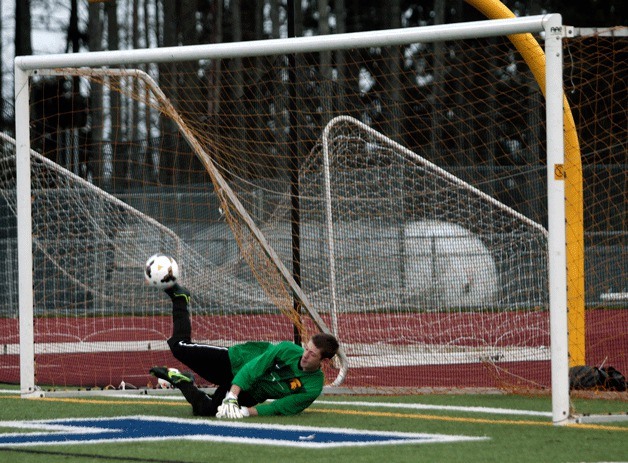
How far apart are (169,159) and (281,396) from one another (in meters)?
6.90

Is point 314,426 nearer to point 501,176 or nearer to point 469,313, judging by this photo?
point 469,313

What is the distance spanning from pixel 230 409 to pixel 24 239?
10.5 ft

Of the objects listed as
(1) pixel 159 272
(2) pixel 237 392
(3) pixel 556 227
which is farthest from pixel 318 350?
(3) pixel 556 227

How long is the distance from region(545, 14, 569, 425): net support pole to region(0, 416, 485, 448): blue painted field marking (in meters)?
1.05

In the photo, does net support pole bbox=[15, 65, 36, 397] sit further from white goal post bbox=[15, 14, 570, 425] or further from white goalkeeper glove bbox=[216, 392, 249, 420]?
white goalkeeper glove bbox=[216, 392, 249, 420]

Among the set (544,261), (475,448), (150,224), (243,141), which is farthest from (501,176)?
(475,448)

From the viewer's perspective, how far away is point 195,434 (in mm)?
8328

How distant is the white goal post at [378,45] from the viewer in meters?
8.91

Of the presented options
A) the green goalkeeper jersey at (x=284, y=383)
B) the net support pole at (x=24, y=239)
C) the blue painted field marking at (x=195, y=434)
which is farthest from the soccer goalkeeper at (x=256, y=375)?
the net support pole at (x=24, y=239)

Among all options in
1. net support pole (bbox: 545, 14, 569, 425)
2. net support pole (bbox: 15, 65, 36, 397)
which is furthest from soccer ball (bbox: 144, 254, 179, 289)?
net support pole (bbox: 545, 14, 569, 425)

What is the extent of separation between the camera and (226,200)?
496 inches

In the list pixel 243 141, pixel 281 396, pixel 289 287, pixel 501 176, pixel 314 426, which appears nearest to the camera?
pixel 314 426

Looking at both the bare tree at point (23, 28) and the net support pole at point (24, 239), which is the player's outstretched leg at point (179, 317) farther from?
the bare tree at point (23, 28)

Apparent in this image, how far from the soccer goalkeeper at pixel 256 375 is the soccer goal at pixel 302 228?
5.81 ft
